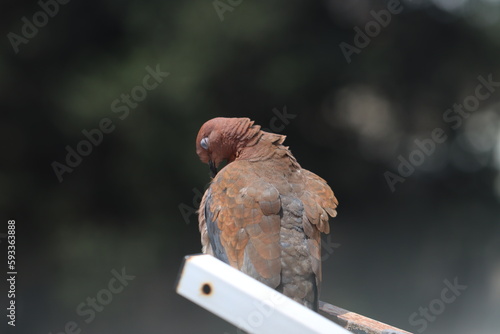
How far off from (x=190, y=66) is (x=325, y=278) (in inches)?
96.1

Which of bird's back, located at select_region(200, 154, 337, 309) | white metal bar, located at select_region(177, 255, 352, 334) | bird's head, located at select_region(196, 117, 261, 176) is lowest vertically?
bird's back, located at select_region(200, 154, 337, 309)

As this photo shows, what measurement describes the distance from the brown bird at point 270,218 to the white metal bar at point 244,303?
3.38 feet

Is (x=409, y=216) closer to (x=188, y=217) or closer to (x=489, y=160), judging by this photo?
(x=489, y=160)

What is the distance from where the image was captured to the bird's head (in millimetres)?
2371

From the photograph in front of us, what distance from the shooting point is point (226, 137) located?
2400mm

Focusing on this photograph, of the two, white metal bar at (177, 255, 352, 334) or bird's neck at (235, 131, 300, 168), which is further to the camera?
bird's neck at (235, 131, 300, 168)

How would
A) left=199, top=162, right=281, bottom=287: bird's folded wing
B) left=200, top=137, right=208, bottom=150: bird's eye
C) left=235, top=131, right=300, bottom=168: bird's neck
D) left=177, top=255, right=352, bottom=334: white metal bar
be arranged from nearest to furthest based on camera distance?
left=177, top=255, right=352, bottom=334: white metal bar < left=199, top=162, right=281, bottom=287: bird's folded wing < left=235, top=131, right=300, bottom=168: bird's neck < left=200, top=137, right=208, bottom=150: bird's eye

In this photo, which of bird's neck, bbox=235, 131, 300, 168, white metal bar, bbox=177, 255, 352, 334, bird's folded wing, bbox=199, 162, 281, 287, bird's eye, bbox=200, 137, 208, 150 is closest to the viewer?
white metal bar, bbox=177, 255, 352, 334

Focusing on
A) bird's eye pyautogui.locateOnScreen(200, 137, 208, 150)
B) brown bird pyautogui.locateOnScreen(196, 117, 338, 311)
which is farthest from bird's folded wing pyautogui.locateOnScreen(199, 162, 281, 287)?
bird's eye pyautogui.locateOnScreen(200, 137, 208, 150)

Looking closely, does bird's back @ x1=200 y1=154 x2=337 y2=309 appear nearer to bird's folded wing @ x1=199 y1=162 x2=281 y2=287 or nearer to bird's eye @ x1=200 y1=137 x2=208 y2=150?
bird's folded wing @ x1=199 y1=162 x2=281 y2=287

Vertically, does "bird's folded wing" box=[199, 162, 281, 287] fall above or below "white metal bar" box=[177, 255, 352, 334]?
below

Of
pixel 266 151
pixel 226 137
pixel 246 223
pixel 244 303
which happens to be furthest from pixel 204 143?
pixel 244 303

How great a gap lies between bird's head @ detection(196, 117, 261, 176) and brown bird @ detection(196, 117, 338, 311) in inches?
0.5

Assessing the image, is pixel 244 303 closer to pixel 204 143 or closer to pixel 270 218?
pixel 270 218
